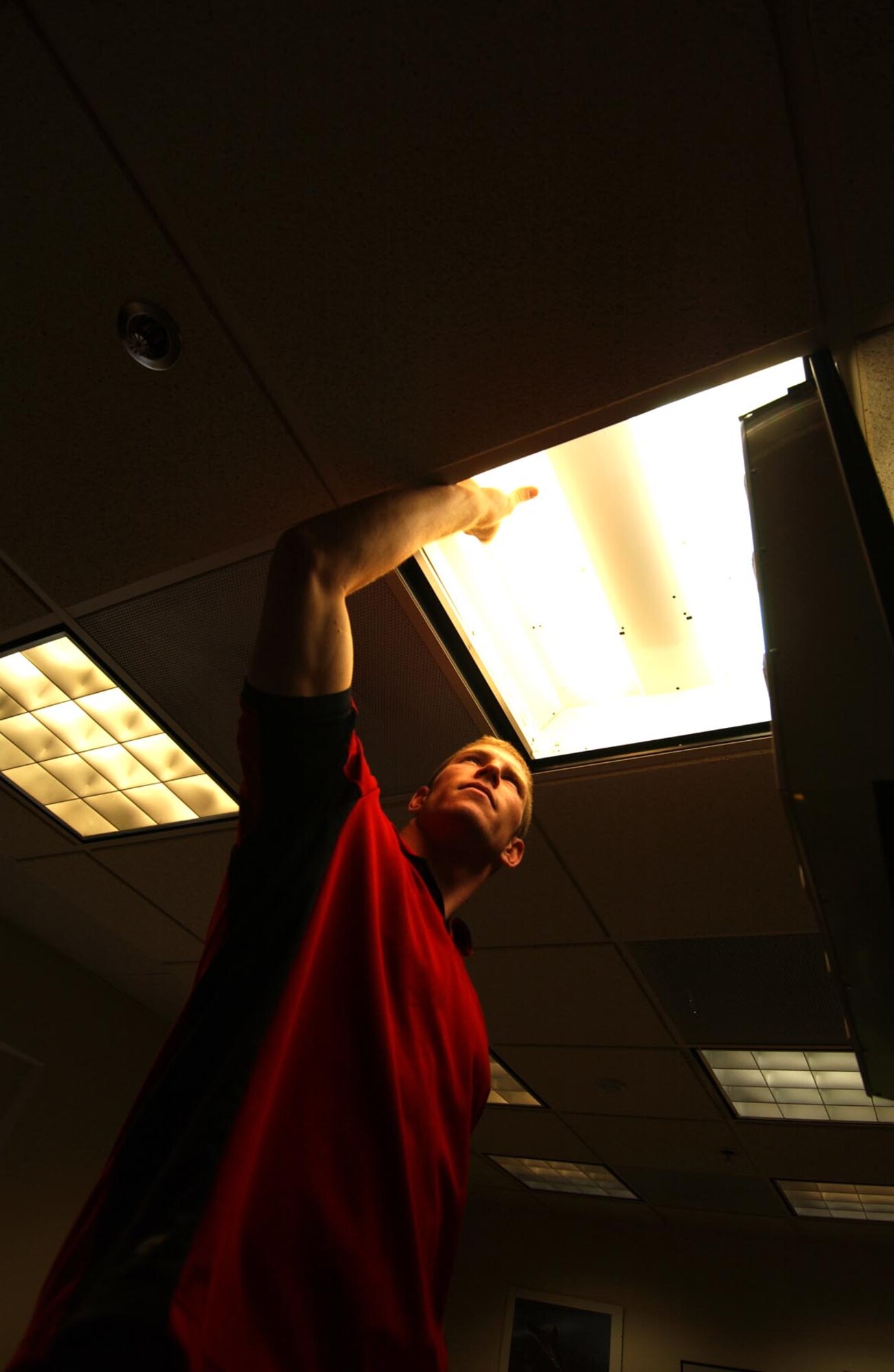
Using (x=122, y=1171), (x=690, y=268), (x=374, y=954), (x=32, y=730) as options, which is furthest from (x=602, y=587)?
(x=32, y=730)

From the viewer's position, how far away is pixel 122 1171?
1.95 ft

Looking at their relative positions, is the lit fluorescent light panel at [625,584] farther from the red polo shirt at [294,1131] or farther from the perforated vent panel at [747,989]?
the perforated vent panel at [747,989]

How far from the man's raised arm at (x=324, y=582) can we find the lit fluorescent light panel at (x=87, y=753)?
106 centimetres

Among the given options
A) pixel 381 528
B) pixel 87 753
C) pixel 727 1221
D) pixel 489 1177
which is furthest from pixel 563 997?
pixel 727 1221

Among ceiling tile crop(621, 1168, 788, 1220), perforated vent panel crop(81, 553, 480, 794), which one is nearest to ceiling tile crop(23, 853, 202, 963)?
perforated vent panel crop(81, 553, 480, 794)

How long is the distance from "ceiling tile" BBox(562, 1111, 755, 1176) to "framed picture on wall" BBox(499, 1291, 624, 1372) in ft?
4.54

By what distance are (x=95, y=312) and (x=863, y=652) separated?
3.93 ft

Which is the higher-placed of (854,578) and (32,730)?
(32,730)

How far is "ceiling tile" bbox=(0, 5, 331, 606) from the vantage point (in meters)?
0.97

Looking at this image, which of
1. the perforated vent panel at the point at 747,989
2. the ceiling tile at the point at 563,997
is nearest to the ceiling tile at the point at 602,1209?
the ceiling tile at the point at 563,997

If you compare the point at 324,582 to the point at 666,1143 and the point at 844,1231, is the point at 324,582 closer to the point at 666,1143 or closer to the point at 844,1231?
the point at 666,1143

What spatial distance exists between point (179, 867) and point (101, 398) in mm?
1707

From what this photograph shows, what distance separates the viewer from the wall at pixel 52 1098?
124 inches

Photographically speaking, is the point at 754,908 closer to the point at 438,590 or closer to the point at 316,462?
the point at 438,590
